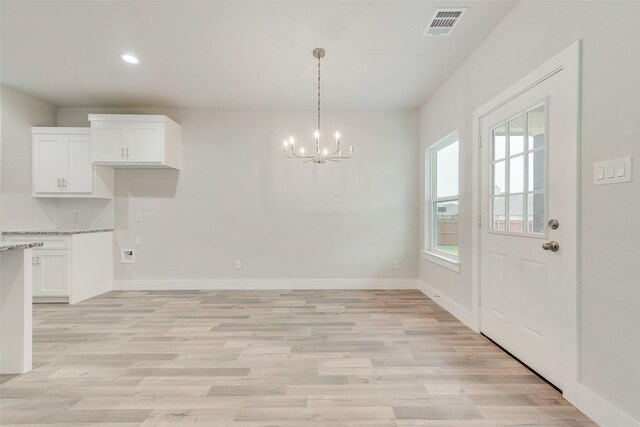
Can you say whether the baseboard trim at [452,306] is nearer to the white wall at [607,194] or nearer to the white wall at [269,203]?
the white wall at [269,203]

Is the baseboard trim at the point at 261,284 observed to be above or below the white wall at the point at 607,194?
below

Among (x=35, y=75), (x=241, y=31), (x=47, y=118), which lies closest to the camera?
(x=241, y=31)

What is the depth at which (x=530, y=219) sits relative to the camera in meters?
2.25

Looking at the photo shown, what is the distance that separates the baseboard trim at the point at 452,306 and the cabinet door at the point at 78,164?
196 inches


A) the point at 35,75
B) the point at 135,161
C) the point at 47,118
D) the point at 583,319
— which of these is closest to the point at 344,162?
the point at 135,161

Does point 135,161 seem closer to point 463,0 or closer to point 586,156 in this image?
point 463,0

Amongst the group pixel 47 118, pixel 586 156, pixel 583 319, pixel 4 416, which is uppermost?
pixel 47 118

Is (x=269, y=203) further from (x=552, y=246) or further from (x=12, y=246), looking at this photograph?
(x=552, y=246)

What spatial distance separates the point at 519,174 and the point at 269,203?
3314mm

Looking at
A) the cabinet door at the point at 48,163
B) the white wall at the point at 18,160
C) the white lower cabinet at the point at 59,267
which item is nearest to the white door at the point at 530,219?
the white lower cabinet at the point at 59,267

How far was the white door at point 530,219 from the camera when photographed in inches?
74.5

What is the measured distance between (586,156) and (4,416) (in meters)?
3.69

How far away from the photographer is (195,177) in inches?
183

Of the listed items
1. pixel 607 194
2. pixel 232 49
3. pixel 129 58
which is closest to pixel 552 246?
pixel 607 194
